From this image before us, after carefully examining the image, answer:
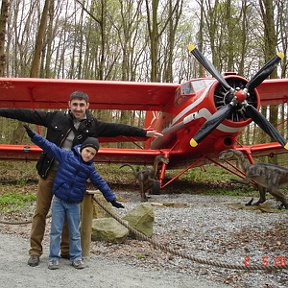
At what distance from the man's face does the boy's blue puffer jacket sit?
0.34 m

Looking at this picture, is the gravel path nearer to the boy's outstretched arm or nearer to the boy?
the boy

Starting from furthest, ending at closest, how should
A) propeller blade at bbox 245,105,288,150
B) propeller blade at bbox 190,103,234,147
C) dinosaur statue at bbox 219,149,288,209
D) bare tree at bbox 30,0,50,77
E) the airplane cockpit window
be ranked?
bare tree at bbox 30,0,50,77 < the airplane cockpit window < propeller blade at bbox 245,105,288,150 < propeller blade at bbox 190,103,234,147 < dinosaur statue at bbox 219,149,288,209

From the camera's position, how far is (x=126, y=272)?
3.80 metres

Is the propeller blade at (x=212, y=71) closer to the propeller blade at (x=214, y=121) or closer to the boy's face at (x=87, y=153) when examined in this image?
the propeller blade at (x=214, y=121)

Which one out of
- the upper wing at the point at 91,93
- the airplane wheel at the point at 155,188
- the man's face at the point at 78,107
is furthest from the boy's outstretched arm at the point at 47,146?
the upper wing at the point at 91,93

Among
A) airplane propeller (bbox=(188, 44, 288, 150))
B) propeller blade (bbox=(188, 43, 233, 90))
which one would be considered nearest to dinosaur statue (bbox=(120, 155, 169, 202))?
airplane propeller (bbox=(188, 44, 288, 150))

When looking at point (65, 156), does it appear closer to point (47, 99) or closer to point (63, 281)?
point (63, 281)

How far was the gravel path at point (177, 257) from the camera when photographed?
3543 millimetres

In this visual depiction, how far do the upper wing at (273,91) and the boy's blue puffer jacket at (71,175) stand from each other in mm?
7609

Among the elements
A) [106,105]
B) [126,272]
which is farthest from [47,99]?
[126,272]

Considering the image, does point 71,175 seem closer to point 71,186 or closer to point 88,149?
point 71,186

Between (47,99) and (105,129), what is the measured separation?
7.79m

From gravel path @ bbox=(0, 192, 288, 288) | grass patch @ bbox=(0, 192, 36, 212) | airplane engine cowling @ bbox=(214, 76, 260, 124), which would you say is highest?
airplane engine cowling @ bbox=(214, 76, 260, 124)

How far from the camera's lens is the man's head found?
3914 millimetres
